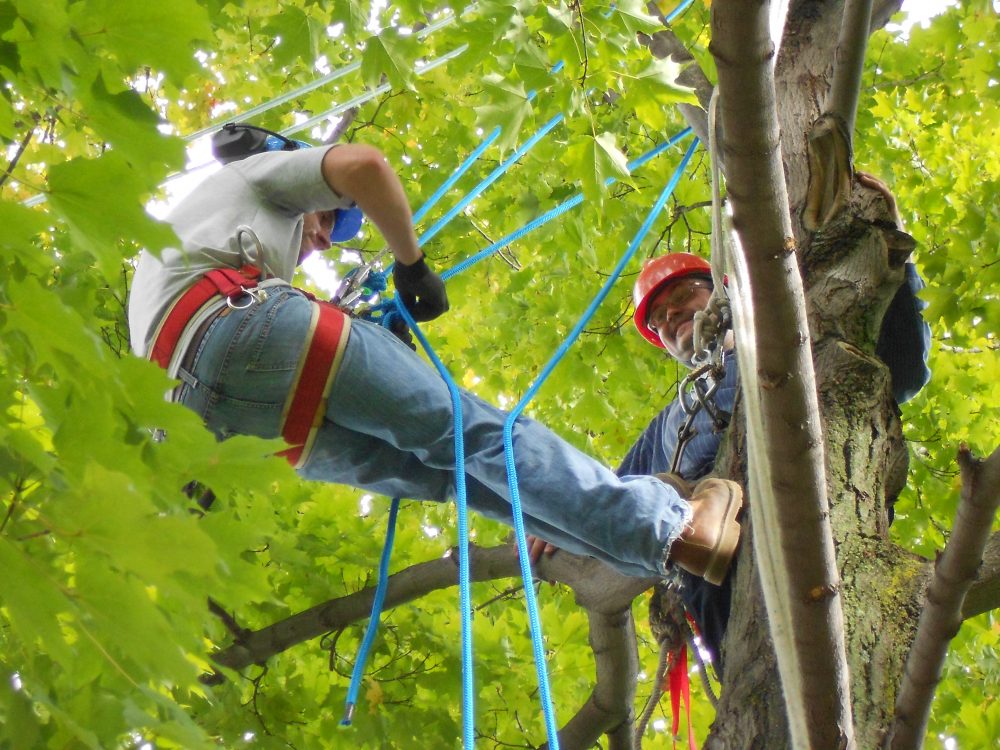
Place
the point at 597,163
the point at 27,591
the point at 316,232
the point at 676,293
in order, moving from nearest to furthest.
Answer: the point at 27,591
the point at 597,163
the point at 316,232
the point at 676,293

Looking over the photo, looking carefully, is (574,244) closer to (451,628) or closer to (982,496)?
(451,628)

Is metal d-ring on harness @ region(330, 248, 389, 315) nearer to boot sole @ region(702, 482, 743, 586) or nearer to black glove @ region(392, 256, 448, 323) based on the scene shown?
black glove @ region(392, 256, 448, 323)

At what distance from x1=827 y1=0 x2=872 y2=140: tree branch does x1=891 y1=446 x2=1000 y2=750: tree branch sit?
1.39 meters

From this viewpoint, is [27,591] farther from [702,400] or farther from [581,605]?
[581,605]

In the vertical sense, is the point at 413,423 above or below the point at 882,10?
below

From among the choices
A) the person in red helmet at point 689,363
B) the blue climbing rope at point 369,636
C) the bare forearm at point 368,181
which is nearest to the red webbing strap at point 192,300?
the bare forearm at point 368,181

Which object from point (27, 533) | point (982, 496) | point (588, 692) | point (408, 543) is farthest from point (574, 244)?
point (27, 533)

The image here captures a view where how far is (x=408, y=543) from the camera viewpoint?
3.87 metres

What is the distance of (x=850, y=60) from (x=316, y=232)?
155 centimetres

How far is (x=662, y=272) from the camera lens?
12.0ft

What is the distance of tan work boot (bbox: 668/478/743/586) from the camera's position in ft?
7.23

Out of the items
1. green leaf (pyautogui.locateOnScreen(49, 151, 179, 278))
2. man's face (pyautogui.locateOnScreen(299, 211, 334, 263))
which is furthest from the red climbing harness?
green leaf (pyautogui.locateOnScreen(49, 151, 179, 278))

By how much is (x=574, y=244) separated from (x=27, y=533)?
3.17 metres

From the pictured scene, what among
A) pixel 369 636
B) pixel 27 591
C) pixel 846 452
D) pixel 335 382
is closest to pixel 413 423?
pixel 335 382
